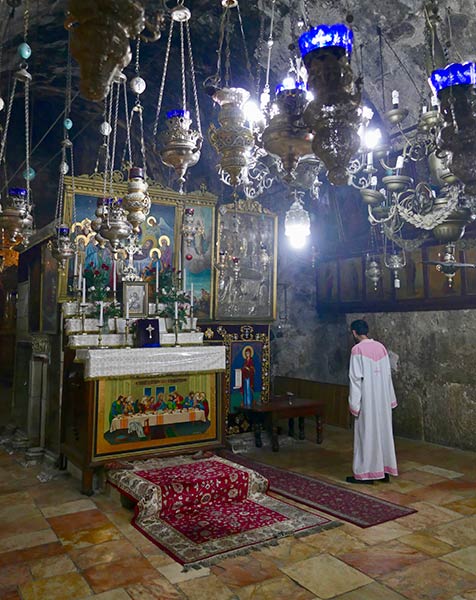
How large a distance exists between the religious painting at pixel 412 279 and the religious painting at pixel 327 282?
1806 mm

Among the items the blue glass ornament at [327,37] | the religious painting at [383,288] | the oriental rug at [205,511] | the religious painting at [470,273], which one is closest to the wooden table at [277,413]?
the oriental rug at [205,511]

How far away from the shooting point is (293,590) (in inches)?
137

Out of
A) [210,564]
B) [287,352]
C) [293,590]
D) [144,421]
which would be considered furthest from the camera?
[287,352]

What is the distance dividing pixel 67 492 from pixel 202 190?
504 centimetres

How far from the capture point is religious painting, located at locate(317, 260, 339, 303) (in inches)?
418

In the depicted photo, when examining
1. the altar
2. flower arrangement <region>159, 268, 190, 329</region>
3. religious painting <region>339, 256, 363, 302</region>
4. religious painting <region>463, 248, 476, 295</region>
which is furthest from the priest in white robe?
religious painting <region>339, 256, 363, 302</region>

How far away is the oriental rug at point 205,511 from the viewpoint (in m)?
Result: 4.24

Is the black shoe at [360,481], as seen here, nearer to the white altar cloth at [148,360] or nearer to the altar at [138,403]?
the altar at [138,403]

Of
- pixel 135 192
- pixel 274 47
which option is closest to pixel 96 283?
pixel 135 192

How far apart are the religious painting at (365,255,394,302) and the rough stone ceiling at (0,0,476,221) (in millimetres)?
2726

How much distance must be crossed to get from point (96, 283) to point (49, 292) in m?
1.12

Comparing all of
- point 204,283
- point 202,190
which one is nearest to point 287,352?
point 204,283

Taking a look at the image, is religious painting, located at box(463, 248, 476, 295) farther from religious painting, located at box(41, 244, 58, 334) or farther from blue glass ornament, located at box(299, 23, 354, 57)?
religious painting, located at box(41, 244, 58, 334)

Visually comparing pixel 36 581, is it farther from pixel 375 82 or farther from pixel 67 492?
pixel 375 82
